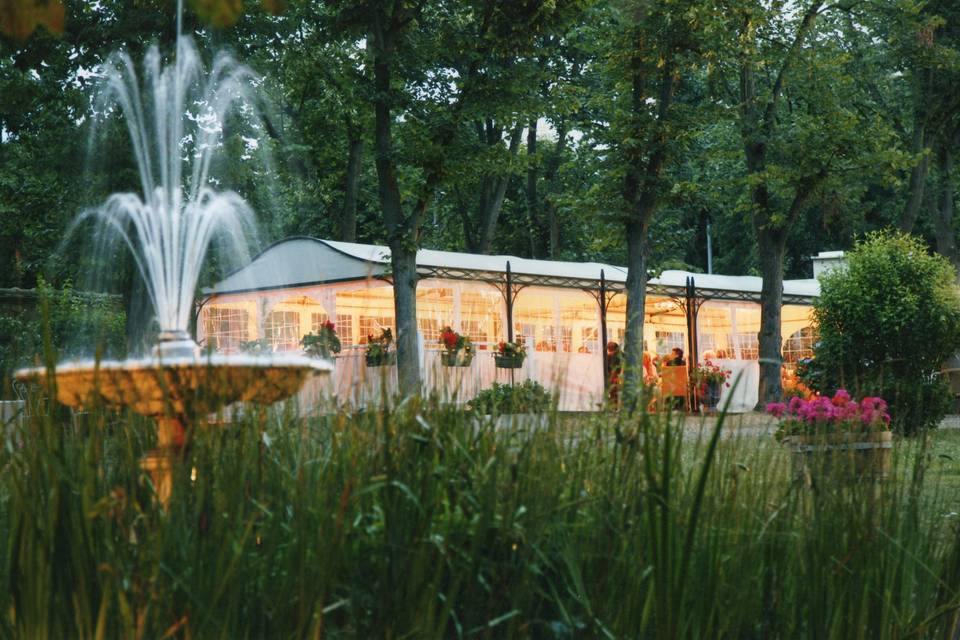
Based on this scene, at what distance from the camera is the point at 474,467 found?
2.64 meters

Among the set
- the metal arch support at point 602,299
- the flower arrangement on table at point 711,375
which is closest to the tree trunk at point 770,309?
the flower arrangement on table at point 711,375

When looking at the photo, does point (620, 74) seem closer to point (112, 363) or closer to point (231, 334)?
point (231, 334)

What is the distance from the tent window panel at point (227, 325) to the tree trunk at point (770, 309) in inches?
Answer: 326

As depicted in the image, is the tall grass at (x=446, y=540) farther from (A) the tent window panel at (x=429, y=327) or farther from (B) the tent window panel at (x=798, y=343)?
(B) the tent window panel at (x=798, y=343)

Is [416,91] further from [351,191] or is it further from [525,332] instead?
[351,191]

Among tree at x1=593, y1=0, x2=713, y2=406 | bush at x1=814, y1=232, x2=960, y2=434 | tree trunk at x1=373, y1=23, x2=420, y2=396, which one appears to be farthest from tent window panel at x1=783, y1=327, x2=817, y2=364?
tree trunk at x1=373, y1=23, x2=420, y2=396

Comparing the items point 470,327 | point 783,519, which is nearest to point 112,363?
point 783,519

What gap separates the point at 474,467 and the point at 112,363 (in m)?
1.20

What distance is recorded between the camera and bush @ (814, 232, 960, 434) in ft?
44.6

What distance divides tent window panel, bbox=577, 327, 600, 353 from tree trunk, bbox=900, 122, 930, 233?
19.0 ft

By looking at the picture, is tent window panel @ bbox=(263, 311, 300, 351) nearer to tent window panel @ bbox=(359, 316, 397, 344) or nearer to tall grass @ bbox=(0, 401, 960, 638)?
tent window panel @ bbox=(359, 316, 397, 344)

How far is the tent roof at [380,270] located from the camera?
17625mm

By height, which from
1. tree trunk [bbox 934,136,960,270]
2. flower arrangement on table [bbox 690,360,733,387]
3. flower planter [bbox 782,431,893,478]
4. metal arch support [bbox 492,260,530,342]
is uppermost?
tree trunk [bbox 934,136,960,270]

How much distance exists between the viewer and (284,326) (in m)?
19.4
